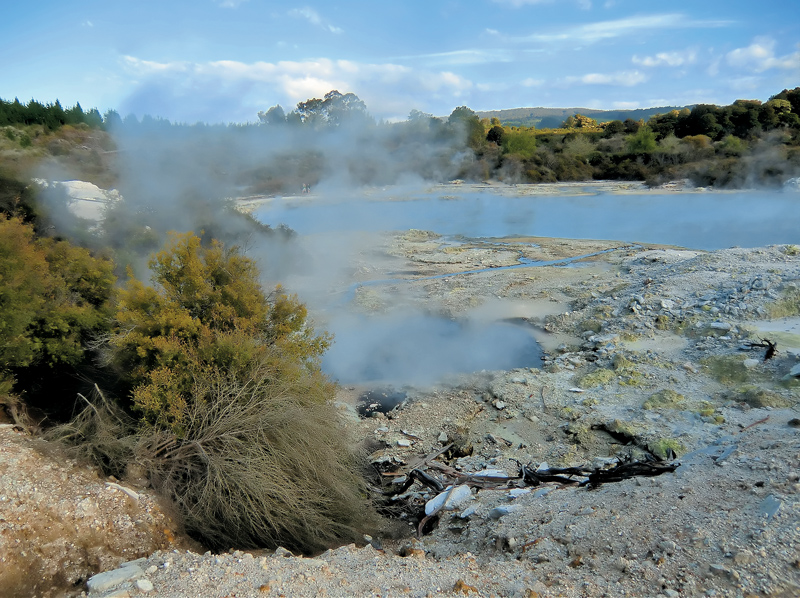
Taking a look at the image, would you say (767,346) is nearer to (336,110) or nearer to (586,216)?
(586,216)

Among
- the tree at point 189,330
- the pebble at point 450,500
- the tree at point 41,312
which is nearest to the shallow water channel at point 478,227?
the tree at point 189,330

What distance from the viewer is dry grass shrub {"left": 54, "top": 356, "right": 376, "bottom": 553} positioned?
4.98 metres

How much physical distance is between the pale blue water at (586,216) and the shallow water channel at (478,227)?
0.18ft

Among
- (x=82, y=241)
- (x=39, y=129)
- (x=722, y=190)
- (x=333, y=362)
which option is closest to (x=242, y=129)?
(x=39, y=129)

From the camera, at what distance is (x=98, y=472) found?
5.33 m

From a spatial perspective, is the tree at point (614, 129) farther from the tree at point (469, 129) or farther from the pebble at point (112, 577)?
the pebble at point (112, 577)

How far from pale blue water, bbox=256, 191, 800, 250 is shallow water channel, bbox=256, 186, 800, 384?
0.05 m

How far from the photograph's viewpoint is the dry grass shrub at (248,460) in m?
4.98

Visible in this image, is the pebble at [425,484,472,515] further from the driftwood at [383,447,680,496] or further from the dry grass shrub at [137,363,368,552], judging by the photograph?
the dry grass shrub at [137,363,368,552]

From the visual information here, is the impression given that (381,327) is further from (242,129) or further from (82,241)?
(242,129)

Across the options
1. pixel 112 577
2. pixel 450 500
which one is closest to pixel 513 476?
pixel 450 500

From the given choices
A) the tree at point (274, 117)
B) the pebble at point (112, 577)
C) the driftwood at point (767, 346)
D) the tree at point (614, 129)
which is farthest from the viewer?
the tree at point (614, 129)

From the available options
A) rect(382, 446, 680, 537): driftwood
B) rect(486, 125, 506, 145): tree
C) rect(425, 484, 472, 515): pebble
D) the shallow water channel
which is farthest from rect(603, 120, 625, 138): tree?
rect(425, 484, 472, 515): pebble

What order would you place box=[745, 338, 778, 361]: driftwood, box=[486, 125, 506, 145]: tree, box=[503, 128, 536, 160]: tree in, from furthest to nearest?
box=[486, 125, 506, 145]: tree
box=[503, 128, 536, 160]: tree
box=[745, 338, 778, 361]: driftwood
